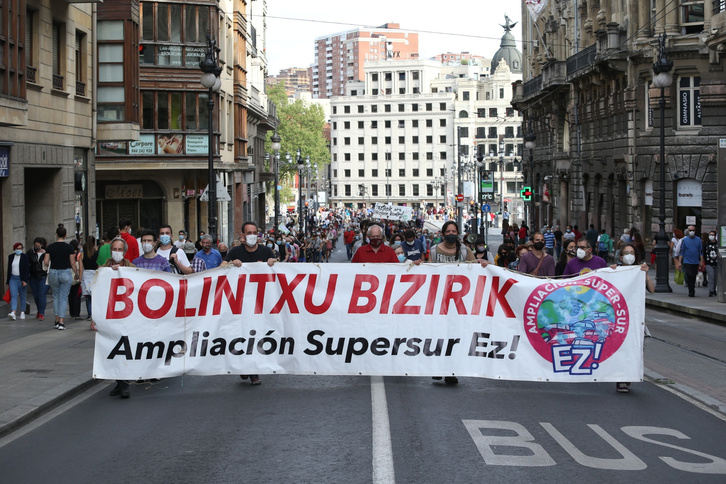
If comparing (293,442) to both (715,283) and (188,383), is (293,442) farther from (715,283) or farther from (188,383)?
(715,283)

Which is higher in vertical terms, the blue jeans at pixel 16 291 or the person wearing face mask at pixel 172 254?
the person wearing face mask at pixel 172 254

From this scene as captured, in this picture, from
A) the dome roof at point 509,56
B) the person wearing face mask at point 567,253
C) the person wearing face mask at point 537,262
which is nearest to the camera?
the person wearing face mask at point 537,262

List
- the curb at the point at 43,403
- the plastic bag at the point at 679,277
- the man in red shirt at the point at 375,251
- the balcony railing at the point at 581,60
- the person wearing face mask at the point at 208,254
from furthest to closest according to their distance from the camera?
1. the balcony railing at the point at 581,60
2. the plastic bag at the point at 679,277
3. the person wearing face mask at the point at 208,254
4. the man in red shirt at the point at 375,251
5. the curb at the point at 43,403

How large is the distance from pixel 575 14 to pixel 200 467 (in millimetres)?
50438

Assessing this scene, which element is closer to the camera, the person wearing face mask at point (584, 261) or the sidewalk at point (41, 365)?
the sidewalk at point (41, 365)

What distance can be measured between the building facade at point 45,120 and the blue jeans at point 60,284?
12.2ft

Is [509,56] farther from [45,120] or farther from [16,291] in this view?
[16,291]

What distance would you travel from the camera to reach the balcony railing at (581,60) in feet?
159

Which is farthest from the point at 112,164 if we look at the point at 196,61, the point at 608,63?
the point at 608,63

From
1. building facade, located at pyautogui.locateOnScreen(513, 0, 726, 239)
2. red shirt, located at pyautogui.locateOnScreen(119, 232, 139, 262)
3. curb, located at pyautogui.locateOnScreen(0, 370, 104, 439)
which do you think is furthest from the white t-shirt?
building facade, located at pyautogui.locateOnScreen(513, 0, 726, 239)

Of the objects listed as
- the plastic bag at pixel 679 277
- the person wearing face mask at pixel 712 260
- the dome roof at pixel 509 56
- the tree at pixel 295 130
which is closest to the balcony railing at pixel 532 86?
the plastic bag at pixel 679 277

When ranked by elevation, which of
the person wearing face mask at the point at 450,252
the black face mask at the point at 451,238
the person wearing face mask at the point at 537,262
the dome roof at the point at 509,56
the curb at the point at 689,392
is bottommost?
the curb at the point at 689,392

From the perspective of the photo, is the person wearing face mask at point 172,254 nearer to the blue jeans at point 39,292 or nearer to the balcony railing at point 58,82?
the blue jeans at point 39,292

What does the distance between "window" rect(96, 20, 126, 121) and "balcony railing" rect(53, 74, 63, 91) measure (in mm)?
4318
